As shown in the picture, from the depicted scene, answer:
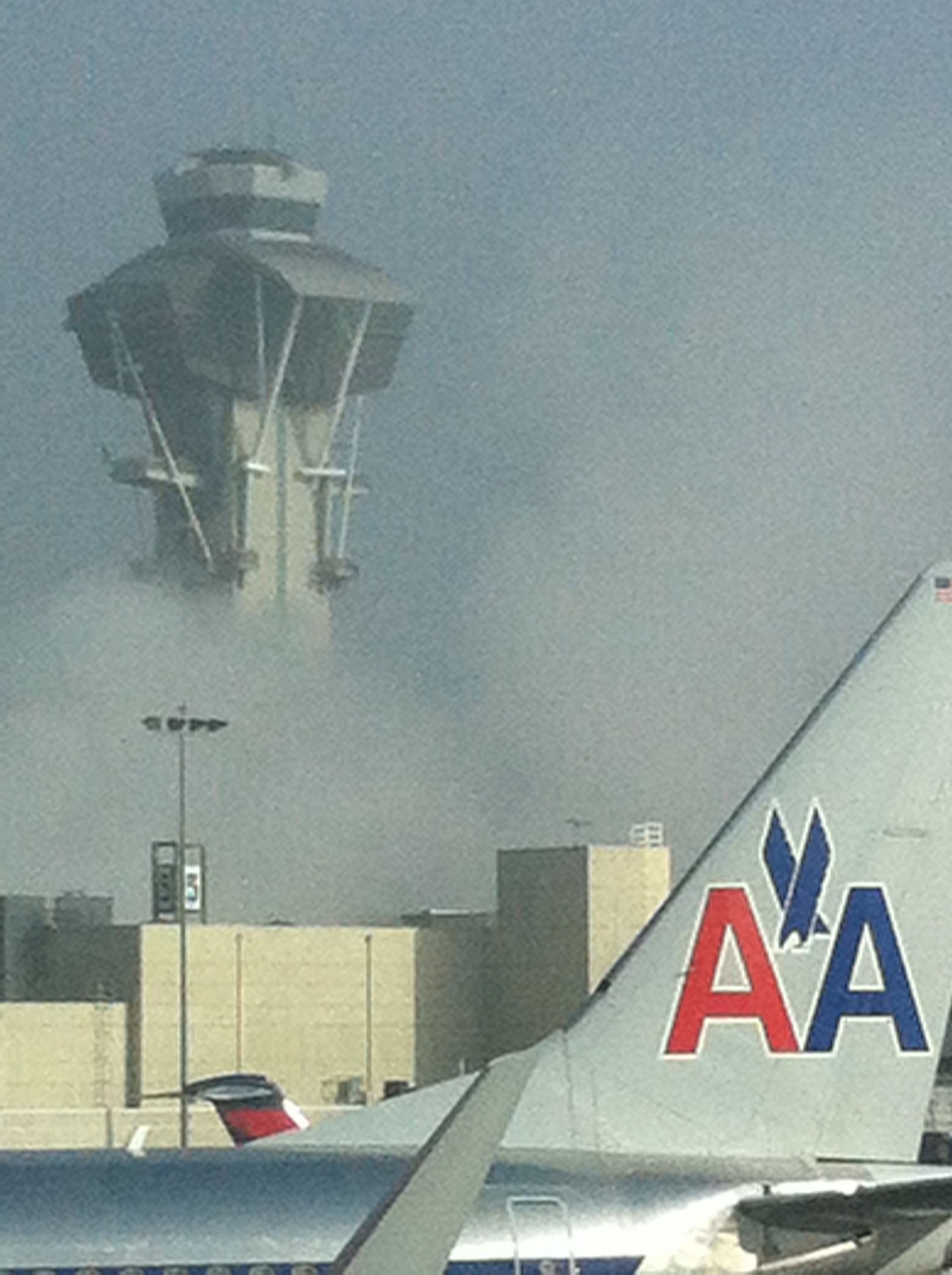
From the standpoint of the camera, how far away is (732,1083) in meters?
28.5

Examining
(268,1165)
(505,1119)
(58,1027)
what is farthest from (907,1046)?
(58,1027)

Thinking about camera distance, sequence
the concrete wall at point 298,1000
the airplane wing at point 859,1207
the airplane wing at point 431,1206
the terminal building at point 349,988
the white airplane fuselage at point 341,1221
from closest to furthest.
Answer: the airplane wing at point 431,1206, the airplane wing at point 859,1207, the white airplane fuselage at point 341,1221, the terminal building at point 349,988, the concrete wall at point 298,1000

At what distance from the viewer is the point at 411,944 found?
137750 mm

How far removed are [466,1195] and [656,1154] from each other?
12950mm

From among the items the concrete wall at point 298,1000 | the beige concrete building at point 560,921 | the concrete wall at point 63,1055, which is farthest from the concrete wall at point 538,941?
the concrete wall at point 63,1055

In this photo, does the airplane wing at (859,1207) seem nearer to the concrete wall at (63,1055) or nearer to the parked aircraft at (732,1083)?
the parked aircraft at (732,1083)

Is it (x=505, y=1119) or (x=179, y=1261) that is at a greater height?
(x=505, y=1119)

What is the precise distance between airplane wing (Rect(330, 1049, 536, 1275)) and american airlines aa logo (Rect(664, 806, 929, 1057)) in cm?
1329

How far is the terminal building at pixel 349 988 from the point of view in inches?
5059

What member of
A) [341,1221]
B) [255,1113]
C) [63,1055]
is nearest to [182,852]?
[63,1055]

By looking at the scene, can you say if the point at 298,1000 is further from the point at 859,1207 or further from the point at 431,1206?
the point at 431,1206

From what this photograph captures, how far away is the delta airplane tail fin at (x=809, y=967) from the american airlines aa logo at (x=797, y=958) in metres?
0.02

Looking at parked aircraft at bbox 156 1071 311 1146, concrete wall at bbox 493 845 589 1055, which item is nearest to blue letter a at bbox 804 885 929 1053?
parked aircraft at bbox 156 1071 311 1146

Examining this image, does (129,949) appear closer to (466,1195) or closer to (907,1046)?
(907,1046)
